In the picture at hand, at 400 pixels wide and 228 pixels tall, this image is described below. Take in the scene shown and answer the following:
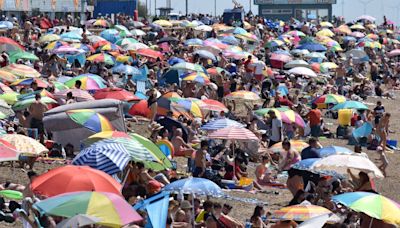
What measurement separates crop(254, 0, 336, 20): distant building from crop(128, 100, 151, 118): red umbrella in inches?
2288

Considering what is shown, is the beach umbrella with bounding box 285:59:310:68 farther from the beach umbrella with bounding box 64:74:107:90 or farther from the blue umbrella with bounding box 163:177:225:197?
the blue umbrella with bounding box 163:177:225:197

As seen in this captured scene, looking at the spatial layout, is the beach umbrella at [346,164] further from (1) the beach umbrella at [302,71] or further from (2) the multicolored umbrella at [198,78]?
(1) the beach umbrella at [302,71]

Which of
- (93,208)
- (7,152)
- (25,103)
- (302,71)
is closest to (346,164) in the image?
(7,152)

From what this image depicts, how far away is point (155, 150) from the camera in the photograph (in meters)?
15.3

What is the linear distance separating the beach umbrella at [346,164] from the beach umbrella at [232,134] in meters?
2.83

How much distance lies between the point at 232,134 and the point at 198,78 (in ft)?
25.3

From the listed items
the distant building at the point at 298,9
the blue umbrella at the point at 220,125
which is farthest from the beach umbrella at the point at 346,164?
the distant building at the point at 298,9

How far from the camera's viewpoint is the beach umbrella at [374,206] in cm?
1253

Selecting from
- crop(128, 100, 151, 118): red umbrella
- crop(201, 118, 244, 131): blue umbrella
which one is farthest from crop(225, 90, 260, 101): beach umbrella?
A: crop(201, 118, 244, 131): blue umbrella

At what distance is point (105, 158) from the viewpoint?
1391 centimetres

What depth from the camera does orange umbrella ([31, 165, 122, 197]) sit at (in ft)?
38.9

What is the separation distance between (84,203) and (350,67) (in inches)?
1266

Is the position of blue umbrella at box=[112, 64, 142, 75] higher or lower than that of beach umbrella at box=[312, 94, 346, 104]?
higher

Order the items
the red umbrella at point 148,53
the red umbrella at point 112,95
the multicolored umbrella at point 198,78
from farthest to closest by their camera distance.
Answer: the red umbrella at point 148,53
the multicolored umbrella at point 198,78
the red umbrella at point 112,95
